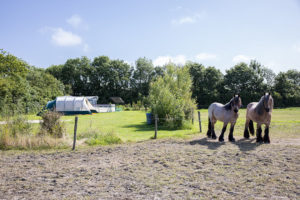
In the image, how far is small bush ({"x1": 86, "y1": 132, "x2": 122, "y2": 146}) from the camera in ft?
28.8

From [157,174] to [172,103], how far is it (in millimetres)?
9053

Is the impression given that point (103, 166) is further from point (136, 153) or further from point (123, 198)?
point (123, 198)

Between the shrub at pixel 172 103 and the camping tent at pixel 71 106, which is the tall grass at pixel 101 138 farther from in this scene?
the camping tent at pixel 71 106

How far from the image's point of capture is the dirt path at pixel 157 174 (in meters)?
3.76

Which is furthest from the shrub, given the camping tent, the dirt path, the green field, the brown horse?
the camping tent

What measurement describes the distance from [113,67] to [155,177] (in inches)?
2301

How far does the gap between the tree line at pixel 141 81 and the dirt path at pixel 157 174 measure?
84.7 feet

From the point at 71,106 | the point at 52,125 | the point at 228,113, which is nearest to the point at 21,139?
the point at 52,125

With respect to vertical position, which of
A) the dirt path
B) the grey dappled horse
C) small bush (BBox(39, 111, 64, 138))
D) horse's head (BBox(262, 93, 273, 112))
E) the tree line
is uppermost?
the tree line

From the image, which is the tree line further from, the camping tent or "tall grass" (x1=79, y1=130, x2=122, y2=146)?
"tall grass" (x1=79, y1=130, x2=122, y2=146)

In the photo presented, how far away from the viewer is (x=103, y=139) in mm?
9023

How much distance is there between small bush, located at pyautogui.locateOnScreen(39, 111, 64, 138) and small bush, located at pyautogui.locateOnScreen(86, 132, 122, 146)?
1.36m

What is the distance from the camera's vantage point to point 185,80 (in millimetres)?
18062

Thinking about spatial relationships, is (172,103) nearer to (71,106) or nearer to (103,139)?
(103,139)
